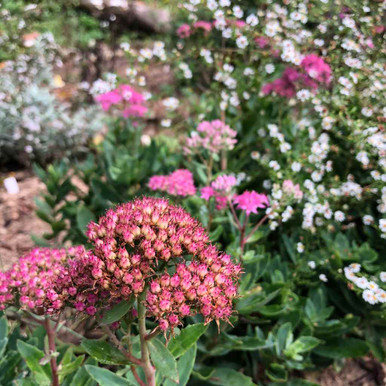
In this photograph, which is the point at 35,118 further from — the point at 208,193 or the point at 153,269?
the point at 153,269

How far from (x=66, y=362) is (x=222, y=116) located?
1711 millimetres

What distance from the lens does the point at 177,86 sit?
5848mm

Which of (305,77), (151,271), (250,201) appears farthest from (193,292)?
(305,77)

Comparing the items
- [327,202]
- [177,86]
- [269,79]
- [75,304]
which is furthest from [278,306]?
[177,86]

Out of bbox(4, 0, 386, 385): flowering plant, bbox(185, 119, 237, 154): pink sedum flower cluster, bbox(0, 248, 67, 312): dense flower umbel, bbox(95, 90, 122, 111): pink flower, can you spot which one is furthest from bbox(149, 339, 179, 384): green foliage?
bbox(95, 90, 122, 111): pink flower

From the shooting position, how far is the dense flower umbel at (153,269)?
121 centimetres

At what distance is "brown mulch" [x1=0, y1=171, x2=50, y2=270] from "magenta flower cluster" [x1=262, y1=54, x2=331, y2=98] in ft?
5.74

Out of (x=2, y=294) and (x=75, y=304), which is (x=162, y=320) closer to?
(x=75, y=304)

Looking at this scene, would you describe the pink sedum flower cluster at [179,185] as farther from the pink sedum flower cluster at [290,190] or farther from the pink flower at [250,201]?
the pink sedum flower cluster at [290,190]

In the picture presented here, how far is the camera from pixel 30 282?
149cm

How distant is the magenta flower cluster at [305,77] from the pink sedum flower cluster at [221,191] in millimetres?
823

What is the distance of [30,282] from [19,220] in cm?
204

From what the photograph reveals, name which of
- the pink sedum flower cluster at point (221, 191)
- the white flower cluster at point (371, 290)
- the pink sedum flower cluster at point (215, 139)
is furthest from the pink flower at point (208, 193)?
the white flower cluster at point (371, 290)

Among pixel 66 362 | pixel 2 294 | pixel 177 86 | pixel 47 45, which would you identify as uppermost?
pixel 2 294
